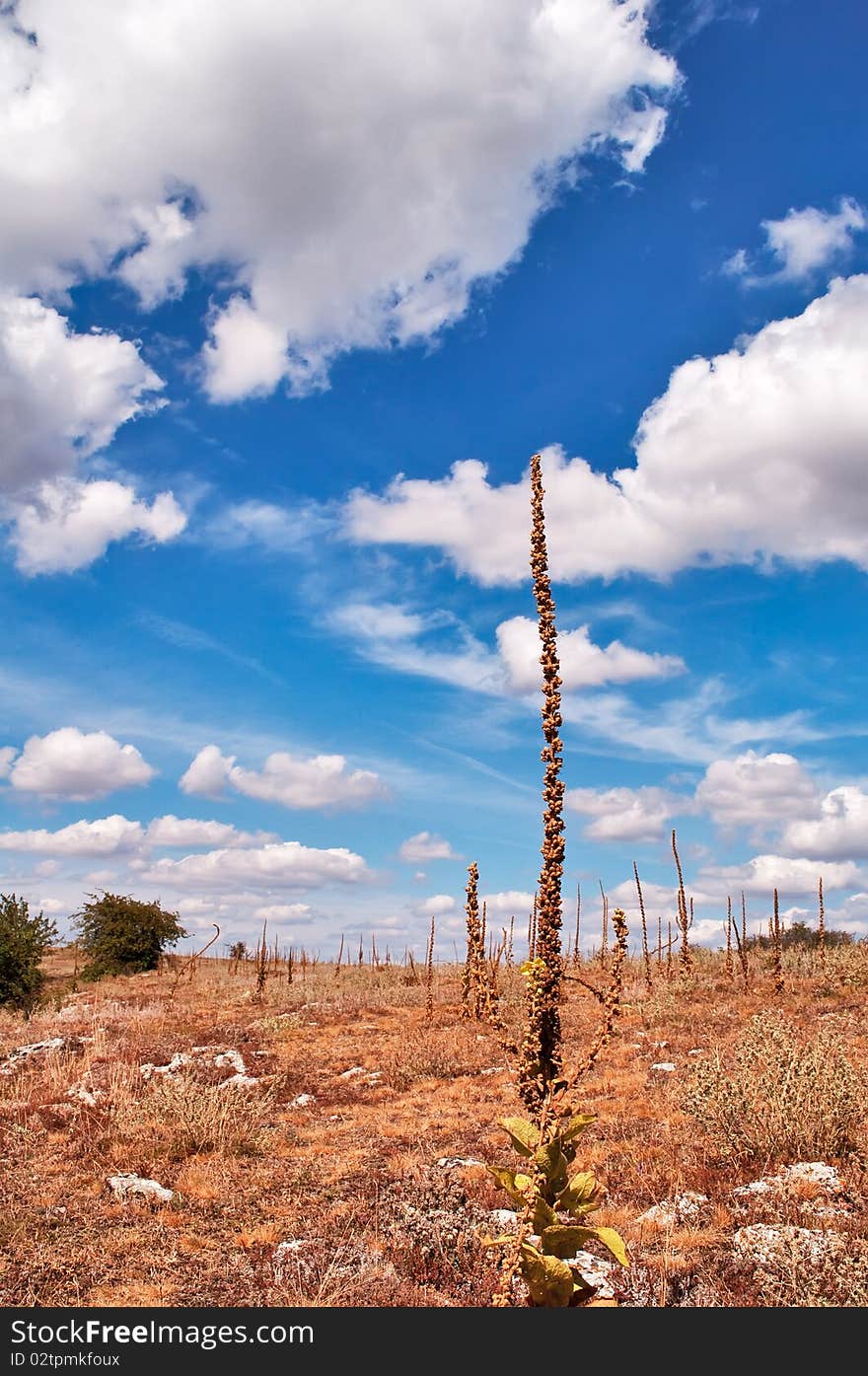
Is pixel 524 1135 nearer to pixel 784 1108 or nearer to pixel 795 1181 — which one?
pixel 795 1181

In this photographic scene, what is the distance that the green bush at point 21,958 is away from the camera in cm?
3506

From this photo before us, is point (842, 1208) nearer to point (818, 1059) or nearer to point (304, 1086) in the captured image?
point (818, 1059)

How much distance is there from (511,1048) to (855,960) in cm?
2490

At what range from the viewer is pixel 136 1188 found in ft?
37.2

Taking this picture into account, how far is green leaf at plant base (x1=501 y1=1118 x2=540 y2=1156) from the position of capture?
5480mm

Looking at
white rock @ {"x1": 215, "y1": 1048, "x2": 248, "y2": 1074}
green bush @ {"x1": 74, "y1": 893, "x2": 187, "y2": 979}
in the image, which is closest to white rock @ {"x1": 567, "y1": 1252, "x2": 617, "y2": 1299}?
white rock @ {"x1": 215, "y1": 1048, "x2": 248, "y2": 1074}

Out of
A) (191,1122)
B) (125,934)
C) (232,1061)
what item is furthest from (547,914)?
(125,934)

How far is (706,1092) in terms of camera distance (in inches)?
454

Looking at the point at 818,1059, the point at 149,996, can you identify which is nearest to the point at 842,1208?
the point at 818,1059

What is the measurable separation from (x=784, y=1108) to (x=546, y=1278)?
6295mm

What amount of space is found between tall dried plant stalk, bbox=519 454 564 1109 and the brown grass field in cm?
292

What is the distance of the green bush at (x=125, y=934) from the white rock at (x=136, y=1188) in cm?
4404

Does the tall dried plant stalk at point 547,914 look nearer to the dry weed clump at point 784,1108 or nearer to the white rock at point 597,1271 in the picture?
the white rock at point 597,1271

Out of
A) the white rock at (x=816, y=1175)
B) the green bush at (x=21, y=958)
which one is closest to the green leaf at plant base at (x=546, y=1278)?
the white rock at (x=816, y=1175)
